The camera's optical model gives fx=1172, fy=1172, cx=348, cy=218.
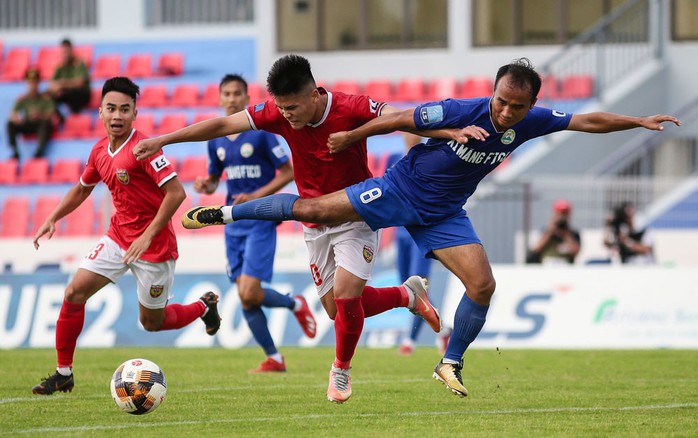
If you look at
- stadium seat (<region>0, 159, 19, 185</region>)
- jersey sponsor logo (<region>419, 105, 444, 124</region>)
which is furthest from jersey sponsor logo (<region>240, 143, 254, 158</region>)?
stadium seat (<region>0, 159, 19, 185</region>)

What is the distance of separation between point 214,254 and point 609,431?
1137 cm

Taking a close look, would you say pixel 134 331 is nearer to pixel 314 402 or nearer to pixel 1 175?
pixel 314 402

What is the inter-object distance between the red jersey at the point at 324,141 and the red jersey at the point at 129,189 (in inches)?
45.7

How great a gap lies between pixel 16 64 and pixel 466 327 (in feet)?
69.9

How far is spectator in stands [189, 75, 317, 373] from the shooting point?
11.0 metres

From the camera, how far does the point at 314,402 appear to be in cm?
852

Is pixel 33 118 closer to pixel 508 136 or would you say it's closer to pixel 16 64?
Answer: pixel 16 64

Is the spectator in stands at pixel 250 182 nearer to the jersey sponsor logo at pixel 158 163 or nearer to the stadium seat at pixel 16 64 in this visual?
the jersey sponsor logo at pixel 158 163

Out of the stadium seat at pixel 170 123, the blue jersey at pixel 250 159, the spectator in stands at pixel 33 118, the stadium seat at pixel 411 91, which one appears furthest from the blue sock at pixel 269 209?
the spectator in stands at pixel 33 118

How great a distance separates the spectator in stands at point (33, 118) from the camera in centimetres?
2447

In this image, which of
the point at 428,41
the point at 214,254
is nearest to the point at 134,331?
Result: the point at 214,254

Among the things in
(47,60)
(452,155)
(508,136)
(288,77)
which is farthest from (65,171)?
(508,136)

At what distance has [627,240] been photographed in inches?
705

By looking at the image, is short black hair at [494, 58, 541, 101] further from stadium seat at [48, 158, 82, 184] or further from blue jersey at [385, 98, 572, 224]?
stadium seat at [48, 158, 82, 184]
